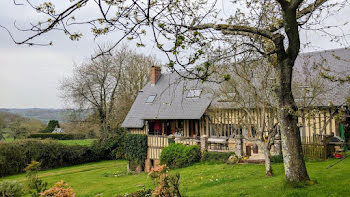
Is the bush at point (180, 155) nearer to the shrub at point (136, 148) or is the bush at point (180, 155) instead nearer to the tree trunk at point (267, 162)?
the shrub at point (136, 148)

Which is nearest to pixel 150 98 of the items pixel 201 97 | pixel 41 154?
pixel 201 97

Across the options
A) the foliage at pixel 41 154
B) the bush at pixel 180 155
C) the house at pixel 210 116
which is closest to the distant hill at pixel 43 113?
the foliage at pixel 41 154

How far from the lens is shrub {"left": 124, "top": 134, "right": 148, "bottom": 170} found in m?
19.4

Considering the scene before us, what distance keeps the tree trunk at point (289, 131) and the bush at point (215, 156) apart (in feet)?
24.8

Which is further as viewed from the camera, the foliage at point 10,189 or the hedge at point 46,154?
the hedge at point 46,154

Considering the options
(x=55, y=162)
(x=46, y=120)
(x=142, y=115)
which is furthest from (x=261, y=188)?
(x=46, y=120)

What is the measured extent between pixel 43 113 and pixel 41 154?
14.4m

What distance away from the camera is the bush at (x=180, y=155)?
14914mm

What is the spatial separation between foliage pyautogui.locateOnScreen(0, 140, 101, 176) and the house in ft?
21.8

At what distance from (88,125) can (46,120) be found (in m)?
12.6

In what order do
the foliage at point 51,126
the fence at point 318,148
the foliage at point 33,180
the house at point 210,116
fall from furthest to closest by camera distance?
the foliage at point 51,126 → the house at point 210,116 → the fence at point 318,148 → the foliage at point 33,180

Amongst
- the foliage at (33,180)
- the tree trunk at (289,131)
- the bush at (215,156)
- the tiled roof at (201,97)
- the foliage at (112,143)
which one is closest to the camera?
the tree trunk at (289,131)

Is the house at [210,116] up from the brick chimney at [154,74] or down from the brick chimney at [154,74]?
down

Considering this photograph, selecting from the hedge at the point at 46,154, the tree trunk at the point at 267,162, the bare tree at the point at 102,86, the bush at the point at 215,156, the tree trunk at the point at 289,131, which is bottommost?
the hedge at the point at 46,154
